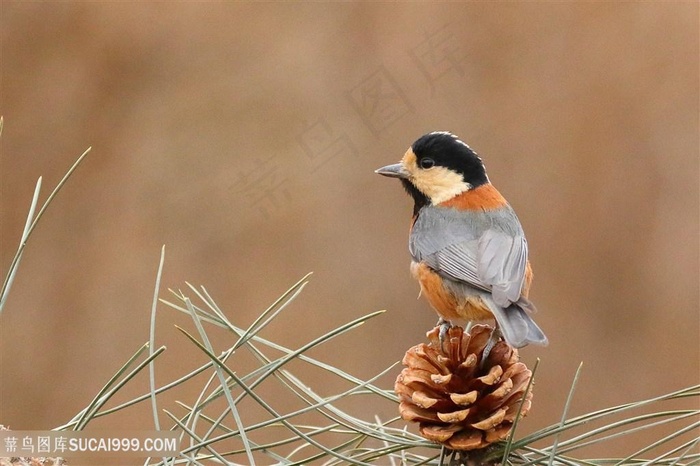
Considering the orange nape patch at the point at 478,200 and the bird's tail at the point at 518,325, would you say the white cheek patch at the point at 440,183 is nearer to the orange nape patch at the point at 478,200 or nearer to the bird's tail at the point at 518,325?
Answer: the orange nape patch at the point at 478,200

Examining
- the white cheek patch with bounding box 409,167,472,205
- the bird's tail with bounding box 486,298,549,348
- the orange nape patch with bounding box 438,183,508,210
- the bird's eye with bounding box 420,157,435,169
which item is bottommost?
the bird's tail with bounding box 486,298,549,348

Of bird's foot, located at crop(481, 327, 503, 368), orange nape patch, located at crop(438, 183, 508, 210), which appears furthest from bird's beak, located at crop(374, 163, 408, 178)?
bird's foot, located at crop(481, 327, 503, 368)

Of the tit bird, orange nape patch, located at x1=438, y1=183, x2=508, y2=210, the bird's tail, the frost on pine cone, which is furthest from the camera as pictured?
orange nape patch, located at x1=438, y1=183, x2=508, y2=210

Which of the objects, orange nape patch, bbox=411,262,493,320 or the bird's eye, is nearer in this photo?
orange nape patch, bbox=411,262,493,320

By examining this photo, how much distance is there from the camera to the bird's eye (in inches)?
68.8

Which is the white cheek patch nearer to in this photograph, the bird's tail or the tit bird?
the tit bird

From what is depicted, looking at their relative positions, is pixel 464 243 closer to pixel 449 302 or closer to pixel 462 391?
pixel 449 302

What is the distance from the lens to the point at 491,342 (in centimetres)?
118

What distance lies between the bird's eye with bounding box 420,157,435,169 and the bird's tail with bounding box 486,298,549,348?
16.2 inches

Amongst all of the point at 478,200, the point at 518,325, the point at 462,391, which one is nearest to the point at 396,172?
the point at 478,200

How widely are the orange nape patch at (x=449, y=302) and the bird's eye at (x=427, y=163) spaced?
0.81 feet

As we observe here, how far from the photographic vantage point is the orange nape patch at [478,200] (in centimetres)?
171

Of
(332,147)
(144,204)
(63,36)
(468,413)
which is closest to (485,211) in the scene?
(468,413)

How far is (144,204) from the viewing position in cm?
327
